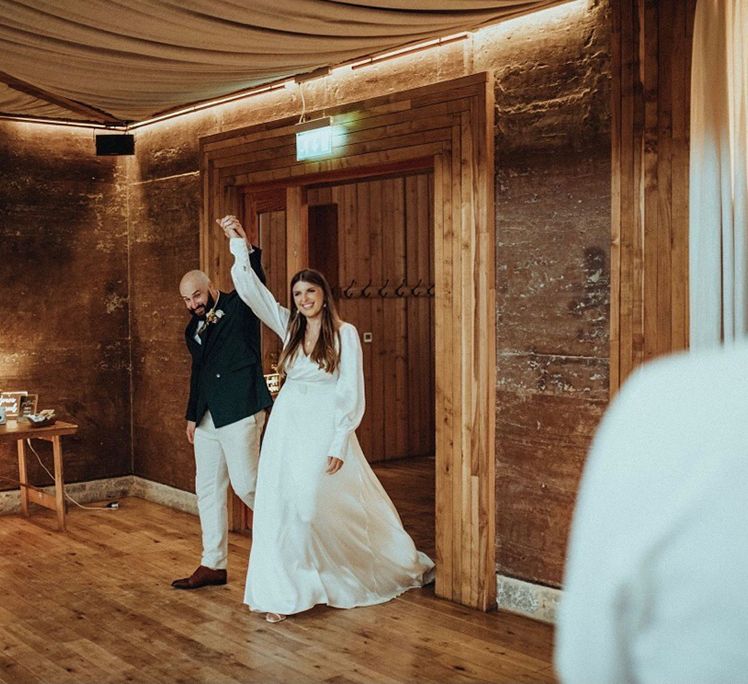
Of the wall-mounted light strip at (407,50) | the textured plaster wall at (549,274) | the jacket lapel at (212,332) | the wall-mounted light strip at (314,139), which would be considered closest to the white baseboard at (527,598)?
the textured plaster wall at (549,274)

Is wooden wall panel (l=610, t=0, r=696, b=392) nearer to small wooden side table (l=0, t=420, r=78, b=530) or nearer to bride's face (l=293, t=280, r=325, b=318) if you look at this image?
bride's face (l=293, t=280, r=325, b=318)

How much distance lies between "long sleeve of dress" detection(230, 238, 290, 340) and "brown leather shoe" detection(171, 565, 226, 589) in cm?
138

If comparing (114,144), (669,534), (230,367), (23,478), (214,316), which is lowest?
(23,478)

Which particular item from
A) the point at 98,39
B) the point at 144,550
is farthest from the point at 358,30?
the point at 144,550

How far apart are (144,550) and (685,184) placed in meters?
3.98

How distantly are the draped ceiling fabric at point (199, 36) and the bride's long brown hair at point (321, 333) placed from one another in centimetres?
114

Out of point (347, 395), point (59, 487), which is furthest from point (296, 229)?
point (59, 487)

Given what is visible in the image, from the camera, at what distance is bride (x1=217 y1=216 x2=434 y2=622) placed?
15.2 ft

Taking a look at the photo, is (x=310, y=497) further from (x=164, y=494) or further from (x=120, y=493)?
(x=120, y=493)

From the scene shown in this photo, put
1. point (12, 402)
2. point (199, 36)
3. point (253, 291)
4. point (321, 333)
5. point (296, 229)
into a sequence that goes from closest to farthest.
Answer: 1. point (199, 36)
2. point (321, 333)
3. point (253, 291)
4. point (296, 229)
5. point (12, 402)

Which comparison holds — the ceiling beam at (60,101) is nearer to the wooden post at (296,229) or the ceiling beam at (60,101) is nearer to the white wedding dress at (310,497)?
the wooden post at (296,229)

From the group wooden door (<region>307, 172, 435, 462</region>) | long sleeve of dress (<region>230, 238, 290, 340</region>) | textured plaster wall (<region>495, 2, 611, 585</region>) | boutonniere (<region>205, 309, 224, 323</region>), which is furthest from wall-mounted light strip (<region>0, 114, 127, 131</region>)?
textured plaster wall (<region>495, 2, 611, 585</region>)

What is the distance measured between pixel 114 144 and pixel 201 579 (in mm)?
3602

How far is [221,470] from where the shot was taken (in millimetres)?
5180
